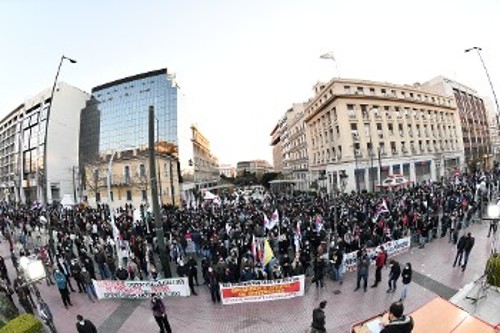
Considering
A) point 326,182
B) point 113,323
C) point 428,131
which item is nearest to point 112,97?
point 326,182

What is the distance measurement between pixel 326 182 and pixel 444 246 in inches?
1489

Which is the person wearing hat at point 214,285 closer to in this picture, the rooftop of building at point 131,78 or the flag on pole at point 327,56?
the flag on pole at point 327,56

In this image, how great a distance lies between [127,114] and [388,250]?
209ft

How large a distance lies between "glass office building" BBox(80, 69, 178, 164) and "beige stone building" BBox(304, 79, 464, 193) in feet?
88.2

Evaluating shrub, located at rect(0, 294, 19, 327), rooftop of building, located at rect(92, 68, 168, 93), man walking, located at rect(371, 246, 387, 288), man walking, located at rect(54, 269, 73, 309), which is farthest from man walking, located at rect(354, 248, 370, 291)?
rooftop of building, located at rect(92, 68, 168, 93)

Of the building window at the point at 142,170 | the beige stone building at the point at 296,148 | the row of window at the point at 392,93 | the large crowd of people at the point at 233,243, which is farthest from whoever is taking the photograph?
the beige stone building at the point at 296,148

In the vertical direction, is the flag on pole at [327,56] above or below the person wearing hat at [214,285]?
above

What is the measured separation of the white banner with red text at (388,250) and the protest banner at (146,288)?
7.01m

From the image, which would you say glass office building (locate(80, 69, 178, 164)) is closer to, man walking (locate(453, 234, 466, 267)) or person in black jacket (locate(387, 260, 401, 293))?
man walking (locate(453, 234, 466, 267))

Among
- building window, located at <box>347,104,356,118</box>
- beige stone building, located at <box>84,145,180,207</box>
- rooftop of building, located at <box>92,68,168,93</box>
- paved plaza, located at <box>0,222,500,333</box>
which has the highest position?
rooftop of building, located at <box>92,68,168,93</box>

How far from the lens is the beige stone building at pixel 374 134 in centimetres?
4903

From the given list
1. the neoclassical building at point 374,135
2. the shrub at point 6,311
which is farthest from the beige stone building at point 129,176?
the shrub at point 6,311

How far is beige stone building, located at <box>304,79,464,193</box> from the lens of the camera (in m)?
49.0

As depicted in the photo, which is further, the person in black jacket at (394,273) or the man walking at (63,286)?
the man walking at (63,286)
